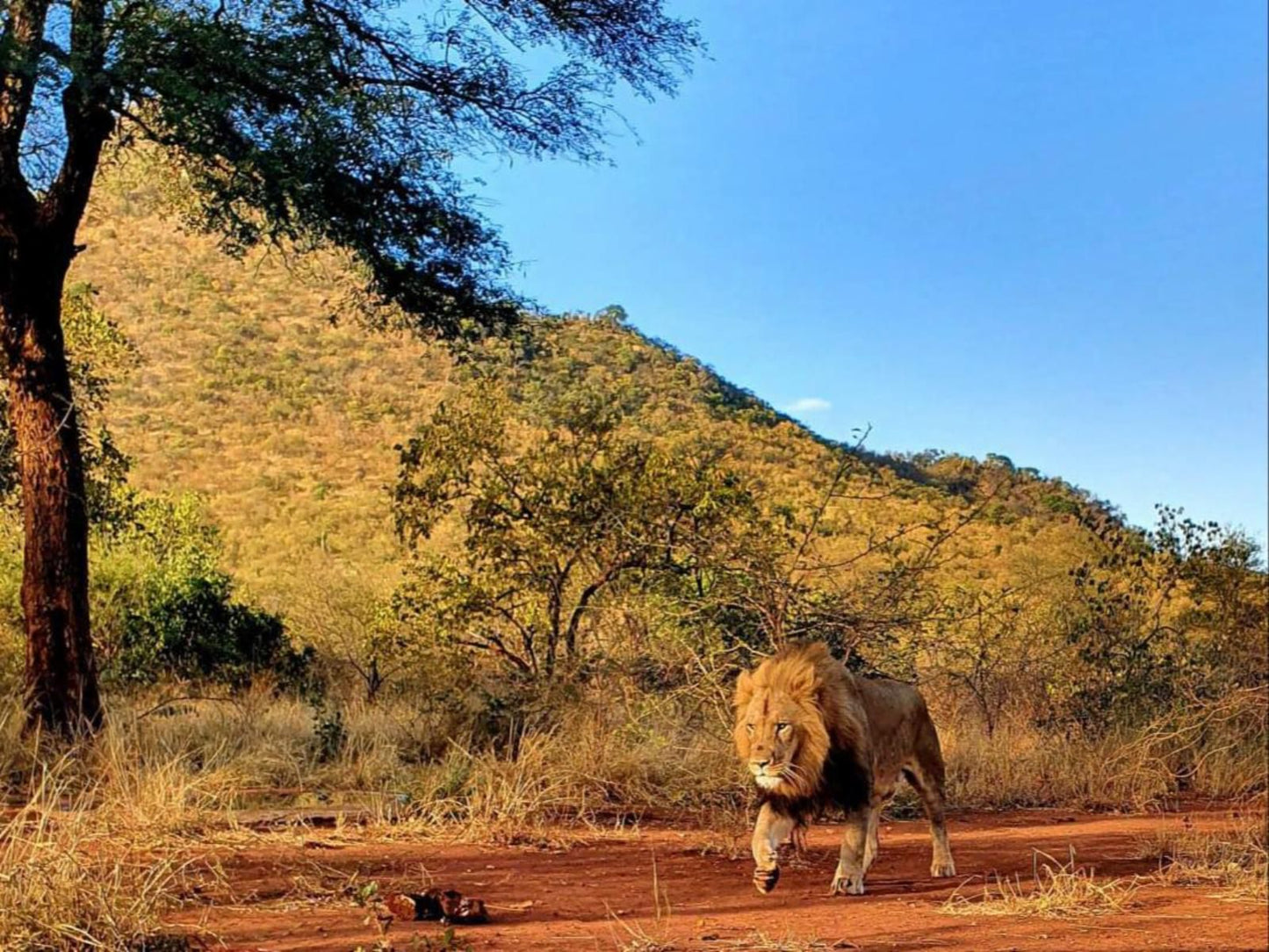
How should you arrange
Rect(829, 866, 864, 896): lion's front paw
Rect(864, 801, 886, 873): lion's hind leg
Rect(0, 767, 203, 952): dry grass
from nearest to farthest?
Rect(0, 767, 203, 952): dry grass → Rect(829, 866, 864, 896): lion's front paw → Rect(864, 801, 886, 873): lion's hind leg

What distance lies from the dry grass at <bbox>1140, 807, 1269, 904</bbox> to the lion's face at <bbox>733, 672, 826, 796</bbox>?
2152 millimetres

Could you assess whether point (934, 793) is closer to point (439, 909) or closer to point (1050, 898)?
point (1050, 898)

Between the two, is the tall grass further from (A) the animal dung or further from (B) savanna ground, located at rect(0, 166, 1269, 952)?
(A) the animal dung

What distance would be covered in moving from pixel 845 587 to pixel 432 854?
4.51 metres

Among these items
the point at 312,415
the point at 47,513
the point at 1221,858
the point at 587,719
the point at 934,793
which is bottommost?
the point at 1221,858

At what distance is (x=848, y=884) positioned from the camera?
21.0 feet

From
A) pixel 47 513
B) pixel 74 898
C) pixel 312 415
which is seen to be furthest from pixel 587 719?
pixel 312 415

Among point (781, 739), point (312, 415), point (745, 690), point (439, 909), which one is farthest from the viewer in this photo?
point (312, 415)

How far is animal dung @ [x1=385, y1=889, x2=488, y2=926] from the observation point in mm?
5547

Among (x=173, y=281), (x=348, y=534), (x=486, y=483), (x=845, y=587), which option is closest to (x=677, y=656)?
(x=845, y=587)

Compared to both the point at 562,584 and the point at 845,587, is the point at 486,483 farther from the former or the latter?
the point at 845,587

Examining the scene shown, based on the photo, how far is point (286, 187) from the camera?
10000 mm

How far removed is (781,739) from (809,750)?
0.14m

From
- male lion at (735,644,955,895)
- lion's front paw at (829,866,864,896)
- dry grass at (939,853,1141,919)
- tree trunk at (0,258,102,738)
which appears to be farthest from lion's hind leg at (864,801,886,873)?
tree trunk at (0,258,102,738)
